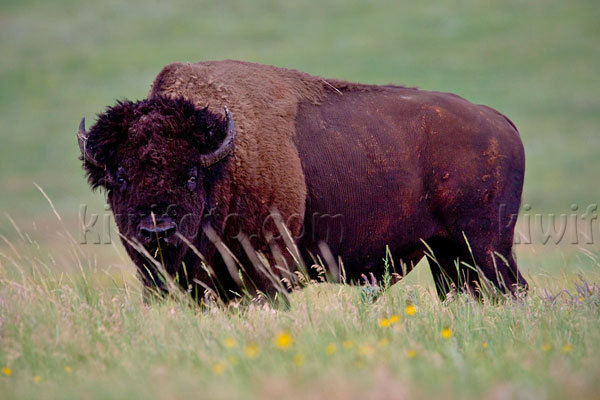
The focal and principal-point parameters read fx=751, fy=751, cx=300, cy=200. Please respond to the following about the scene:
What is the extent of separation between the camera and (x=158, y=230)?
18.7 feet

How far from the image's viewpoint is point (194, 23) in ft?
166

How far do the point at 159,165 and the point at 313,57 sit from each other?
41.7 m

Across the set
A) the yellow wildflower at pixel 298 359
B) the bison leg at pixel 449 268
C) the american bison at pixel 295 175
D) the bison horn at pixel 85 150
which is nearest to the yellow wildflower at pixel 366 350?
the yellow wildflower at pixel 298 359

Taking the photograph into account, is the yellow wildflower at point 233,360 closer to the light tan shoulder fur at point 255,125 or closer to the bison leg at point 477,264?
the light tan shoulder fur at point 255,125

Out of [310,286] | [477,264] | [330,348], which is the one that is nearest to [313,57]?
[477,264]

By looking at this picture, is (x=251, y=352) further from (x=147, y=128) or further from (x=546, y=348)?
(x=147, y=128)

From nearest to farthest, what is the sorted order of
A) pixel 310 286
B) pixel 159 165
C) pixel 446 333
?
pixel 446 333, pixel 159 165, pixel 310 286

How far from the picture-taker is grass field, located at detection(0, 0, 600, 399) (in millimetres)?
3682

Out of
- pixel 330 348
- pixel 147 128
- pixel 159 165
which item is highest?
pixel 147 128

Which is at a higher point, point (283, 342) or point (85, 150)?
point (85, 150)

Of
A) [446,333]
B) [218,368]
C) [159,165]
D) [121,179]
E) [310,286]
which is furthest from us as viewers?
[310,286]

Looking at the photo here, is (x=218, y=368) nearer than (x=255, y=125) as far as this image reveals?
Yes

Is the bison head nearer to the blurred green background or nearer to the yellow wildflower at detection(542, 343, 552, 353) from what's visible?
the yellow wildflower at detection(542, 343, 552, 353)

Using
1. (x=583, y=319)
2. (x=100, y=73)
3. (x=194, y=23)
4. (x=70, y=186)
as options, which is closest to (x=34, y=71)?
(x=100, y=73)
